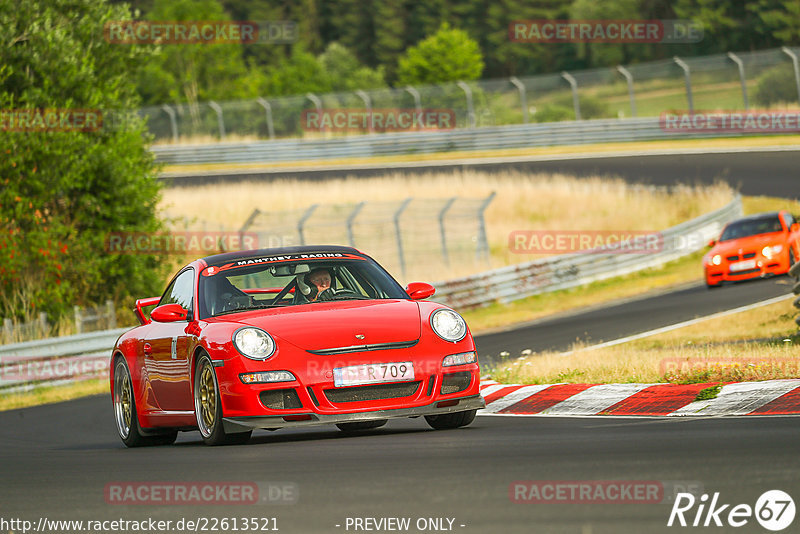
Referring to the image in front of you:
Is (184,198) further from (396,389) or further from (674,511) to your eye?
(674,511)

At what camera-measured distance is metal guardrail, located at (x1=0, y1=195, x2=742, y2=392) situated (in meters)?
18.0

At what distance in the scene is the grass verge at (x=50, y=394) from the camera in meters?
17.4

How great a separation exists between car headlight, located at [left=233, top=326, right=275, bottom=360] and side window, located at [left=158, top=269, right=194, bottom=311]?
1.12 metres

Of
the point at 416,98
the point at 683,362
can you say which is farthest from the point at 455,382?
the point at 416,98

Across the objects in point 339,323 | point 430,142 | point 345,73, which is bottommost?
point 339,323

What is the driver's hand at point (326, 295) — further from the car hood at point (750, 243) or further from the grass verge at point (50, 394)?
the car hood at point (750, 243)

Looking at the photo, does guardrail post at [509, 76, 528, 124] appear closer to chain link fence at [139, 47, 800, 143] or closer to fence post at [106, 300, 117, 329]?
chain link fence at [139, 47, 800, 143]

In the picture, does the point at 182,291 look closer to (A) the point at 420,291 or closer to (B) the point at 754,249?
(A) the point at 420,291

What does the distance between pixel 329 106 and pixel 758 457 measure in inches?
1814

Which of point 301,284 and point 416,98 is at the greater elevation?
point 416,98

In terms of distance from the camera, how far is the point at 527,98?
4762cm

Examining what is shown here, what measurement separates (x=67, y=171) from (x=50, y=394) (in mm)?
6246

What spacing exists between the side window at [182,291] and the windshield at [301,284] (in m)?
0.18

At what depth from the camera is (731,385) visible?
9.27m
